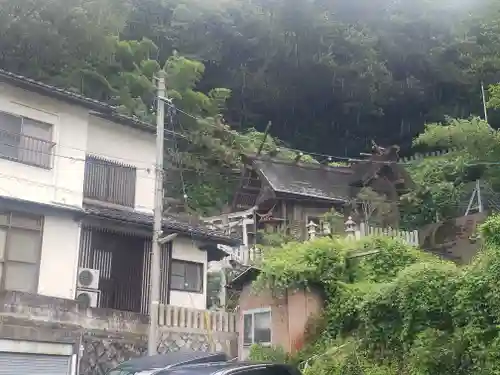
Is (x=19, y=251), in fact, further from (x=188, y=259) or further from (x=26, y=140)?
(x=188, y=259)

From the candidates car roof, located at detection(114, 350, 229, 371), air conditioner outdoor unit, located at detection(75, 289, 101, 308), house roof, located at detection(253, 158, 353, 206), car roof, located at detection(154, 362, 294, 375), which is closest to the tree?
house roof, located at detection(253, 158, 353, 206)

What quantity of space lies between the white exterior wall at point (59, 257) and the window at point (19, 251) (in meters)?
0.20

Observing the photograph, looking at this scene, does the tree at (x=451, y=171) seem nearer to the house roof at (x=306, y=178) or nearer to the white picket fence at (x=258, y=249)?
the house roof at (x=306, y=178)

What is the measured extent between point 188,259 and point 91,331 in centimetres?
453

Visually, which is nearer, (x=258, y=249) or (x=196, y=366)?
(x=196, y=366)

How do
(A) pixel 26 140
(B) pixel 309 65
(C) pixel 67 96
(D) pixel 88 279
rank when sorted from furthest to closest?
(B) pixel 309 65 < (C) pixel 67 96 < (D) pixel 88 279 < (A) pixel 26 140

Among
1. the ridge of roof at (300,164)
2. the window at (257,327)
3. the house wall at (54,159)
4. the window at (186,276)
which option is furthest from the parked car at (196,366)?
the ridge of roof at (300,164)

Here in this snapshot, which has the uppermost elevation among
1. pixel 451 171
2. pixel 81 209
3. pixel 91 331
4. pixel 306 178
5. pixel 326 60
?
pixel 326 60

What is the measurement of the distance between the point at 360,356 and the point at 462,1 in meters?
39.3

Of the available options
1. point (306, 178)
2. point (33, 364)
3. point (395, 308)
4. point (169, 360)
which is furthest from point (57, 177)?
point (306, 178)

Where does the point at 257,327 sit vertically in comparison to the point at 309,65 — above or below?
below

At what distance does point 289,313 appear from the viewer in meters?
16.7

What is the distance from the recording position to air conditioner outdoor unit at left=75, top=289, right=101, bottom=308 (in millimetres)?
17547

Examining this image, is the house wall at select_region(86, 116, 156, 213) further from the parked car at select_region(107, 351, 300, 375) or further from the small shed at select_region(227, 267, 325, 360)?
the parked car at select_region(107, 351, 300, 375)
